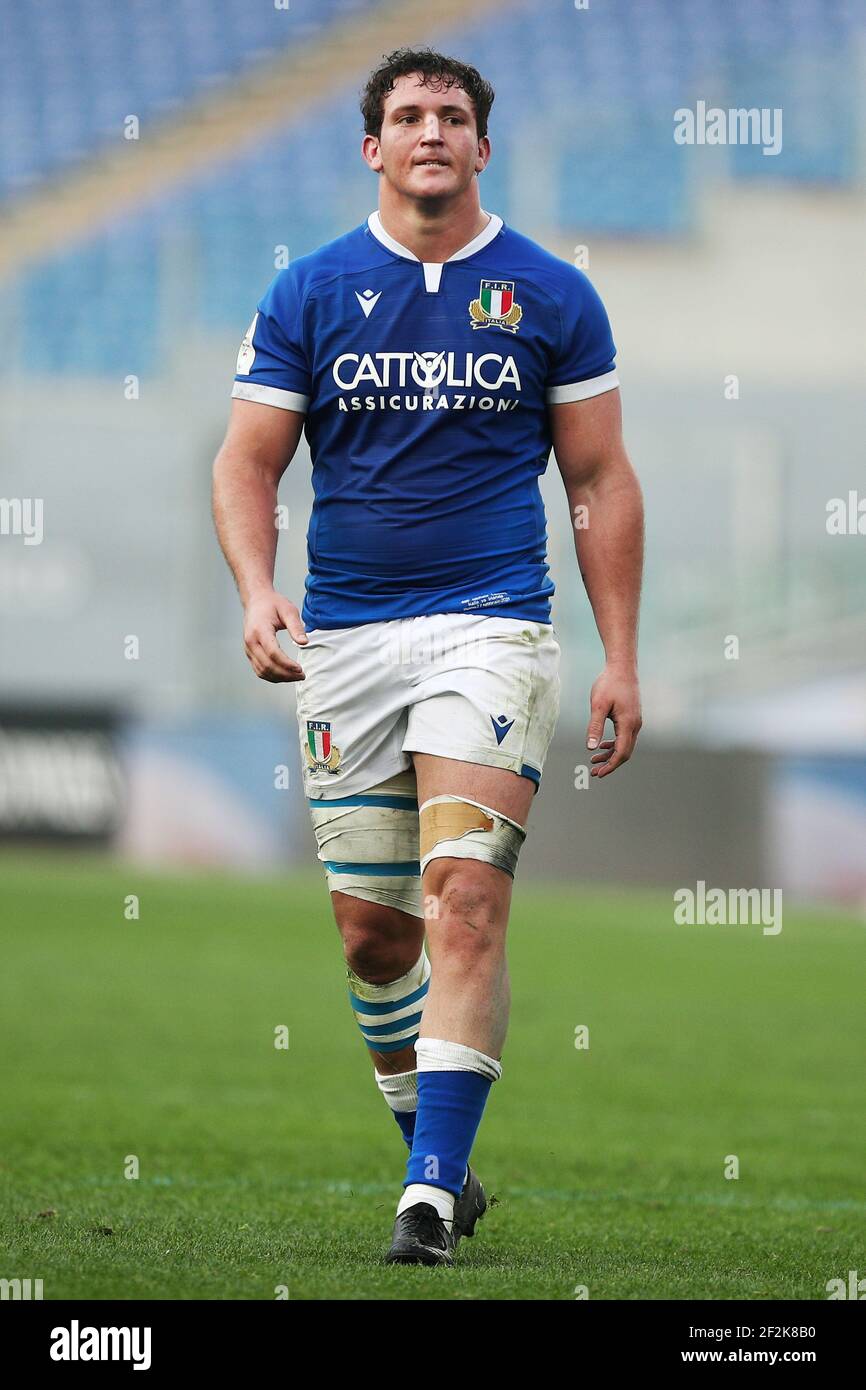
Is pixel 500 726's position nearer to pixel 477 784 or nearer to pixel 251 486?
pixel 477 784

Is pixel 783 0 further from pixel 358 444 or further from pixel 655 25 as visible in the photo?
pixel 358 444

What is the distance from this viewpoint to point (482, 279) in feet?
12.5

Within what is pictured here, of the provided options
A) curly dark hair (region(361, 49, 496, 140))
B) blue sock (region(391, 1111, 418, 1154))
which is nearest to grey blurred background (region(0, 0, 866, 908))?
blue sock (region(391, 1111, 418, 1154))

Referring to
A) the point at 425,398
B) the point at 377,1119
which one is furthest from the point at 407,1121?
the point at 377,1119

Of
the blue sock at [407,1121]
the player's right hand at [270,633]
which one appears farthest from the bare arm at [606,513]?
the blue sock at [407,1121]

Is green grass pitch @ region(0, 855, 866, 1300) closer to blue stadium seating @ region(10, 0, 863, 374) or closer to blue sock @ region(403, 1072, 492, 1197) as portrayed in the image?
blue sock @ region(403, 1072, 492, 1197)

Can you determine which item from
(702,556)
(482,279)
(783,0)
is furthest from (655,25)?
(482,279)

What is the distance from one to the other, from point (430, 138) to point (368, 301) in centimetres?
32

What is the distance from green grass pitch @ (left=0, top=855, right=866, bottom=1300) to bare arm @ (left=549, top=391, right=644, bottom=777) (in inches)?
41.3

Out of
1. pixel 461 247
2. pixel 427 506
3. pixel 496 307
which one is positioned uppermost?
pixel 461 247

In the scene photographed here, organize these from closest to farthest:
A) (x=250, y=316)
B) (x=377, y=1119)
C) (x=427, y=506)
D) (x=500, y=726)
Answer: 1. (x=500, y=726)
2. (x=427, y=506)
3. (x=377, y=1119)
4. (x=250, y=316)

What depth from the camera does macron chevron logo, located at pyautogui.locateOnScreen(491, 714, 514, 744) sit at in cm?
366

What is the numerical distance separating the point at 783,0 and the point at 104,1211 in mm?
23326

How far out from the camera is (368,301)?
12.5 ft
